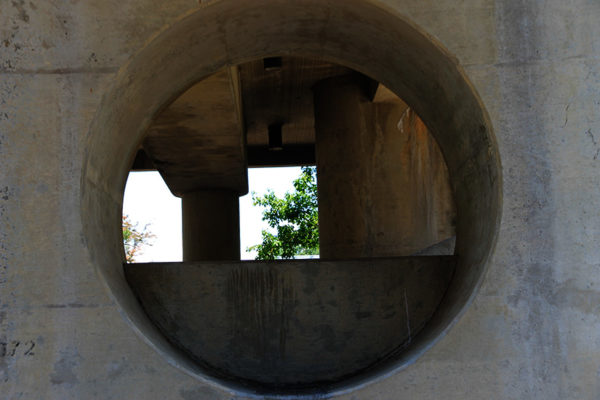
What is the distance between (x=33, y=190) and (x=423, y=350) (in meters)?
2.78

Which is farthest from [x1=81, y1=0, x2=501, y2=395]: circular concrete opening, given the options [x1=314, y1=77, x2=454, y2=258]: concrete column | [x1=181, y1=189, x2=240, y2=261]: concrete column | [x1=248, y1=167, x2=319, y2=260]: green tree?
[x1=248, y1=167, x2=319, y2=260]: green tree

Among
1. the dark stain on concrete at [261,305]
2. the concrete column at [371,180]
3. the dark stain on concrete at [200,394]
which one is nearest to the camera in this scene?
the dark stain on concrete at [200,394]

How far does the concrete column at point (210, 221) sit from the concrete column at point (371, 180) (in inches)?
161

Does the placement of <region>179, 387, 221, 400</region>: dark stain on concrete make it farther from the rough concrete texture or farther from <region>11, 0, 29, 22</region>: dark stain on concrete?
<region>11, 0, 29, 22</region>: dark stain on concrete

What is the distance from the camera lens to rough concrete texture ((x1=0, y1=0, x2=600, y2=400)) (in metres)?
3.97

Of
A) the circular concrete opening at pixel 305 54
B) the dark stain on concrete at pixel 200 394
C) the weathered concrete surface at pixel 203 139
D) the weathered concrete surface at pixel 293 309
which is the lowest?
the dark stain on concrete at pixel 200 394

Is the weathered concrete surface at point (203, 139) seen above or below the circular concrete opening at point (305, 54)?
above

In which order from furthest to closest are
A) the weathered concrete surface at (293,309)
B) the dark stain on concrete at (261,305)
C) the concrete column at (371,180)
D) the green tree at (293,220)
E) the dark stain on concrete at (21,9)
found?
the green tree at (293,220)
the concrete column at (371,180)
the dark stain on concrete at (261,305)
the weathered concrete surface at (293,309)
the dark stain on concrete at (21,9)

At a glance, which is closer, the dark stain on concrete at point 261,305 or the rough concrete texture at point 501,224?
the rough concrete texture at point 501,224

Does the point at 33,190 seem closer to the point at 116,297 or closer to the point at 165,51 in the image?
the point at 116,297

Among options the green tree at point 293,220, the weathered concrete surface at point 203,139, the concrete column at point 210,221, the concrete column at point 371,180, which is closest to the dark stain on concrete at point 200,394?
the weathered concrete surface at point 203,139

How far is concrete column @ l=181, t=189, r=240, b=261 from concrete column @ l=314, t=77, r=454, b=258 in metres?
4.08

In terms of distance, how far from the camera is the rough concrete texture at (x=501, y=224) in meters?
3.97

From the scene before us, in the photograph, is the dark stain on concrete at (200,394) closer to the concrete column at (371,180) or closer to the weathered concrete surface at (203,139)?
the weathered concrete surface at (203,139)
